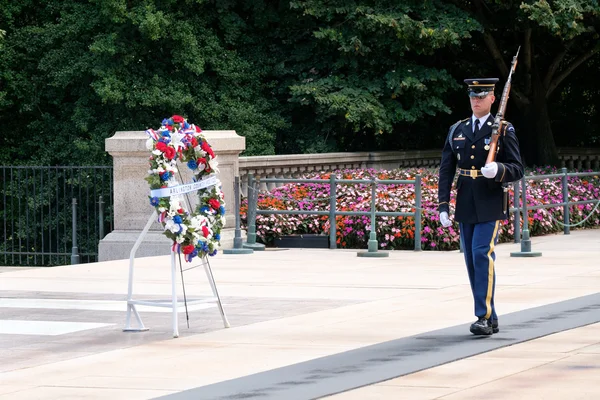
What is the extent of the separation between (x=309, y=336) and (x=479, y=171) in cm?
193

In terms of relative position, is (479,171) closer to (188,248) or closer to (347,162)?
(188,248)

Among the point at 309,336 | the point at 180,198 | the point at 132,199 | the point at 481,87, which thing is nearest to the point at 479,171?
the point at 481,87

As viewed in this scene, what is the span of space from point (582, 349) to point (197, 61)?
1856 centimetres

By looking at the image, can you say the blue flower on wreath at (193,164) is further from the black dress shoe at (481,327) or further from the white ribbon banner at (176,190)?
the black dress shoe at (481,327)

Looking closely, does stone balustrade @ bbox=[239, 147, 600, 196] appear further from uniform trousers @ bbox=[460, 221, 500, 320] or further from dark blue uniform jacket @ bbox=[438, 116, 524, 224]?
uniform trousers @ bbox=[460, 221, 500, 320]

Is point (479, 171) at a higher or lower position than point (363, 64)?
lower

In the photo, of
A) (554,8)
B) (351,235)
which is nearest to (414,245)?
(351,235)

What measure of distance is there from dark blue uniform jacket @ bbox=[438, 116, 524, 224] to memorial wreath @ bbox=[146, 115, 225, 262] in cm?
201

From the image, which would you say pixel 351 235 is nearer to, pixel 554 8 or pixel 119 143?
pixel 119 143

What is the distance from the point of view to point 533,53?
98.2 feet

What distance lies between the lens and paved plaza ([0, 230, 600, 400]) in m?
8.19

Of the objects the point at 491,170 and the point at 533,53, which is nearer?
the point at 491,170

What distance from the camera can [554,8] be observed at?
25.2 meters

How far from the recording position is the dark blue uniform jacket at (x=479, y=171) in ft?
33.9
